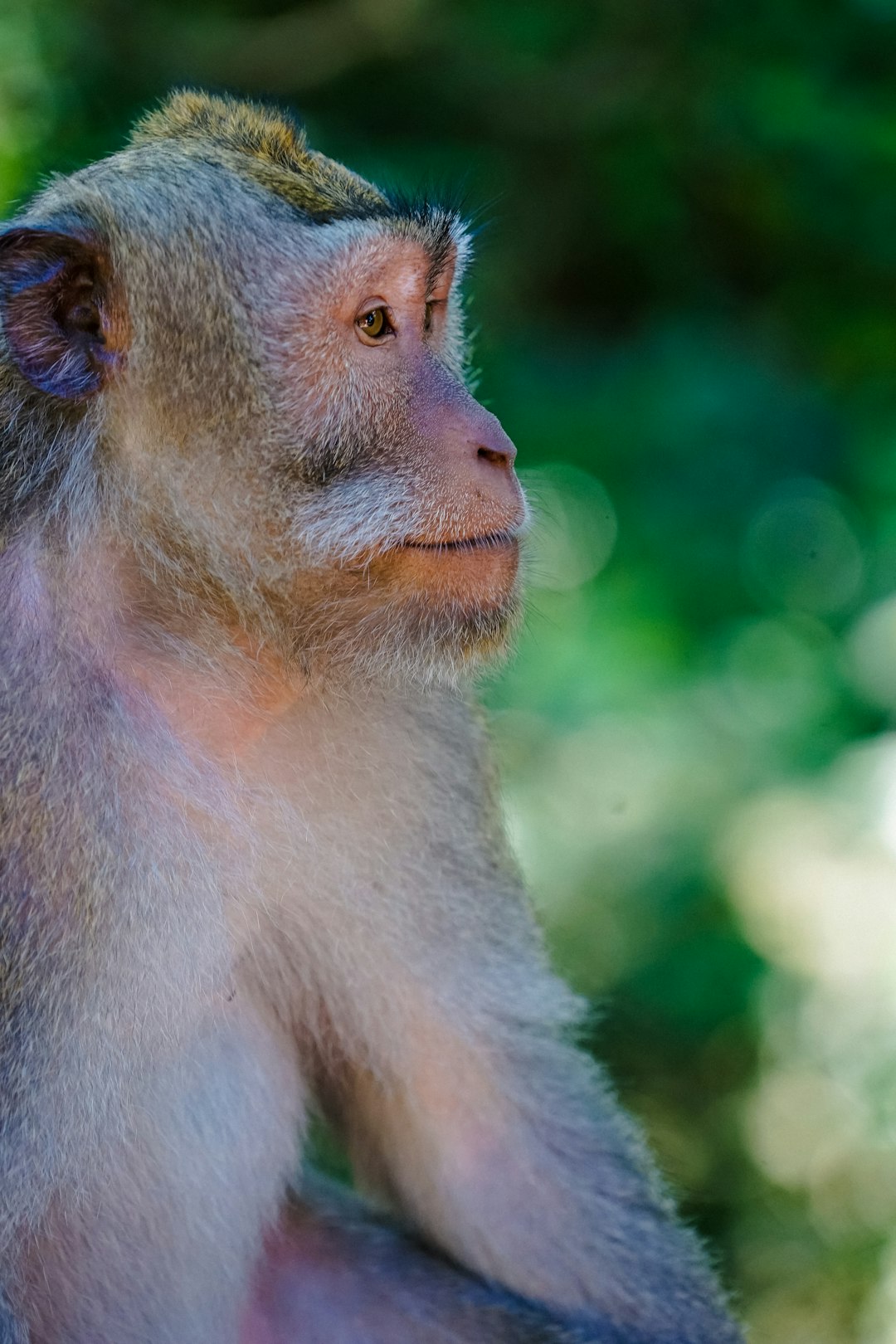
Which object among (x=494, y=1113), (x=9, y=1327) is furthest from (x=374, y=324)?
(x=9, y=1327)

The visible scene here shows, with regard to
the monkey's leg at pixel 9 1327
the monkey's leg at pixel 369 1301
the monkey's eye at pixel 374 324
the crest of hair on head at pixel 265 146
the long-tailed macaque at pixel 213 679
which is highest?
the crest of hair on head at pixel 265 146

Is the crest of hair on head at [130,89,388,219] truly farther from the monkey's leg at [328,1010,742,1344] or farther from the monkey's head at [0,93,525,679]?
the monkey's leg at [328,1010,742,1344]

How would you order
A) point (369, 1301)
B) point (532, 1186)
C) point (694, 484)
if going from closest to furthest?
point (369, 1301)
point (532, 1186)
point (694, 484)

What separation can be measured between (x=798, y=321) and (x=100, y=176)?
3994mm

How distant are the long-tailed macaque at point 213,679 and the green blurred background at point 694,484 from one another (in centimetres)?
74

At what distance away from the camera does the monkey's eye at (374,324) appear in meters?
2.13

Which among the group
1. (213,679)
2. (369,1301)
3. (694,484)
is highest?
(694,484)

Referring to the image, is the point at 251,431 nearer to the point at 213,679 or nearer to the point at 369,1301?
the point at 213,679

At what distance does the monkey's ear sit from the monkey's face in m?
0.22

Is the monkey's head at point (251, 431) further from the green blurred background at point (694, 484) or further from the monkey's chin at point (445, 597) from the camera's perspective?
the green blurred background at point (694, 484)

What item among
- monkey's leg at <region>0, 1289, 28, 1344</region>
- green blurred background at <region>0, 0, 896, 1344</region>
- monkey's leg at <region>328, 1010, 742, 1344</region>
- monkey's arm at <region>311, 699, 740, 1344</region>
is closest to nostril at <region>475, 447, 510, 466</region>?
monkey's arm at <region>311, 699, 740, 1344</region>

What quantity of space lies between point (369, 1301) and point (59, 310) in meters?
1.51

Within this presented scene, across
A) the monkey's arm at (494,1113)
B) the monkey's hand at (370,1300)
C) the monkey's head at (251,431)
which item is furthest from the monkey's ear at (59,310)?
the monkey's hand at (370,1300)

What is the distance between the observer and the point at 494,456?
2109mm
